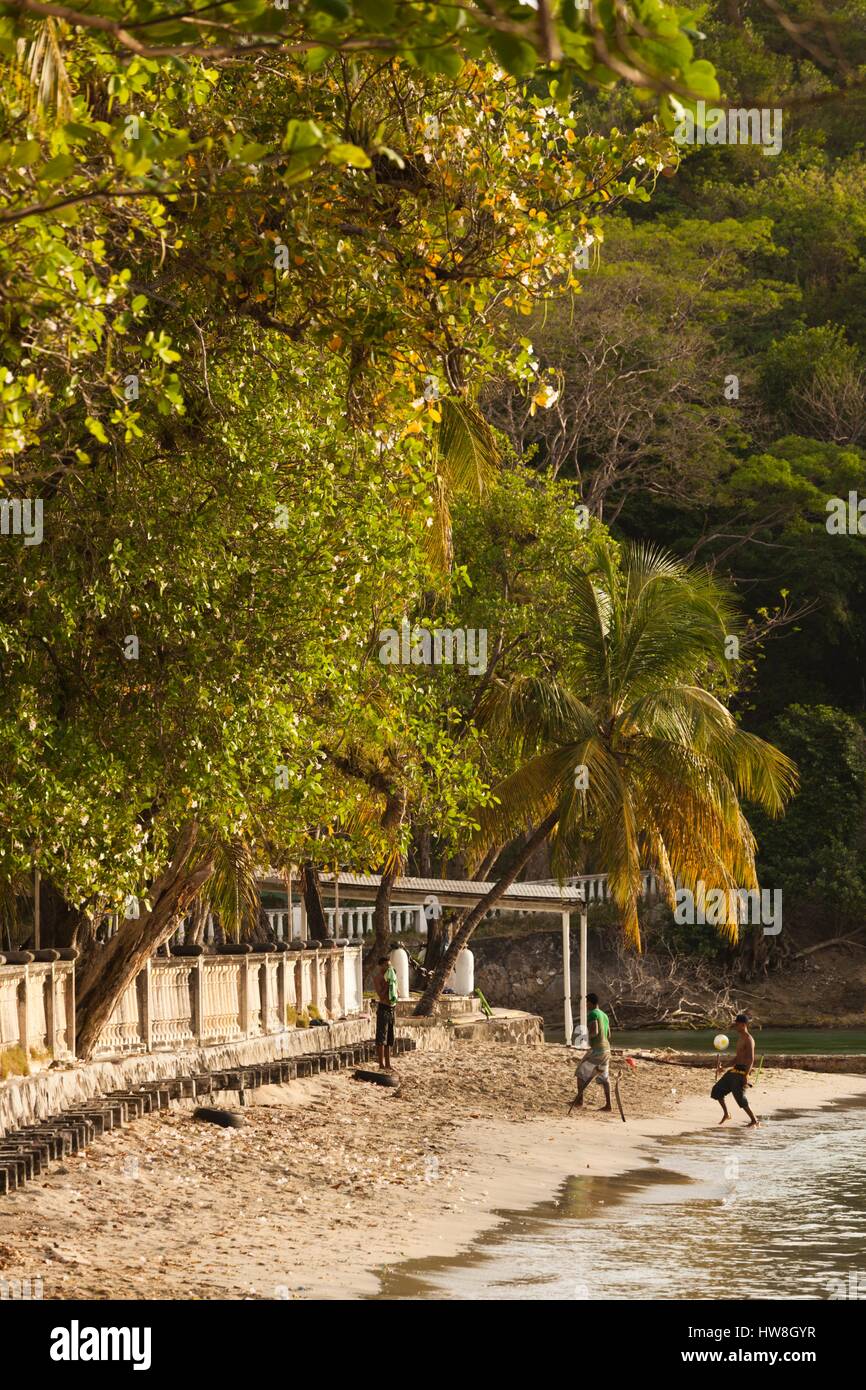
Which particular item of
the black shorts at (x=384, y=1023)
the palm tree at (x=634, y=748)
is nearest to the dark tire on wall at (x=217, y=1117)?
the black shorts at (x=384, y=1023)

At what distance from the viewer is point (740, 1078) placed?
21.5 meters

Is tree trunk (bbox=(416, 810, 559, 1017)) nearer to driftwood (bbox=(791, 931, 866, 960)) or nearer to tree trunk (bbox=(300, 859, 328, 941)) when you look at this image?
tree trunk (bbox=(300, 859, 328, 941))

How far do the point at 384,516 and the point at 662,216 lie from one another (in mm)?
36060

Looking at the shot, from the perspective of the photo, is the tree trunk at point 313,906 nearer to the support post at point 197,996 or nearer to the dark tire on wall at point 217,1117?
the support post at point 197,996

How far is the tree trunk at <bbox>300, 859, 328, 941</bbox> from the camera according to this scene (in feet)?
99.3

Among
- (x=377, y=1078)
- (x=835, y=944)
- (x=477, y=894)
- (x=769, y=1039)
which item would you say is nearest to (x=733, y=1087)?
(x=377, y=1078)

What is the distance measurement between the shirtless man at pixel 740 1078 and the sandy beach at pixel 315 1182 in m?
0.36

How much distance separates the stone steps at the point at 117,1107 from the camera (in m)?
11.8

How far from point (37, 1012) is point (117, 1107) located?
1260mm

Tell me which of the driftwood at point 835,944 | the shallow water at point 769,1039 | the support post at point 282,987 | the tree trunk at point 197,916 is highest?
the tree trunk at point 197,916

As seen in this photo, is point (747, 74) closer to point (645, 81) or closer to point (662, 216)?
point (662, 216)

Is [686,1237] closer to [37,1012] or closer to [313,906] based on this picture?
[37,1012]

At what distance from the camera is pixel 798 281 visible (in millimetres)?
49281
